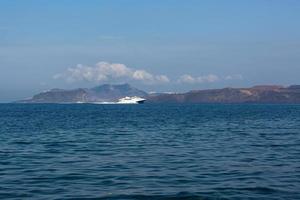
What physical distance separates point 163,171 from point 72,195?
784 cm

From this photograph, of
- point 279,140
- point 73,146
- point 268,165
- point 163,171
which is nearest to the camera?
point 163,171

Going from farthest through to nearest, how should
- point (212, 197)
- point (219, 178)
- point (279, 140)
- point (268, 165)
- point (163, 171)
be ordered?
point (279, 140), point (268, 165), point (163, 171), point (219, 178), point (212, 197)

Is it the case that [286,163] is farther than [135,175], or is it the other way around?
[286,163]

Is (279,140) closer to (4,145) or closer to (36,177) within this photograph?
(4,145)

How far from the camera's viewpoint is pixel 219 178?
27000 mm

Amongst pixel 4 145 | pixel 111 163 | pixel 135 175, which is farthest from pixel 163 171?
pixel 4 145

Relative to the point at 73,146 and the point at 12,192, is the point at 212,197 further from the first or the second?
the point at 73,146

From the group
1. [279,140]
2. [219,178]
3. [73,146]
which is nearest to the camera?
[219,178]

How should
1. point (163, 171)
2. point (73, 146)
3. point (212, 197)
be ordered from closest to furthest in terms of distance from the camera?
point (212, 197)
point (163, 171)
point (73, 146)

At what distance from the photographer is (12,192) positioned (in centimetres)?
2366

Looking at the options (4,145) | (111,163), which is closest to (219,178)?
(111,163)

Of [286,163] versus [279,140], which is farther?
[279,140]

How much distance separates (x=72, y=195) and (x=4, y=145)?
26759 millimetres

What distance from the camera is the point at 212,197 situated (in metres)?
22.4
